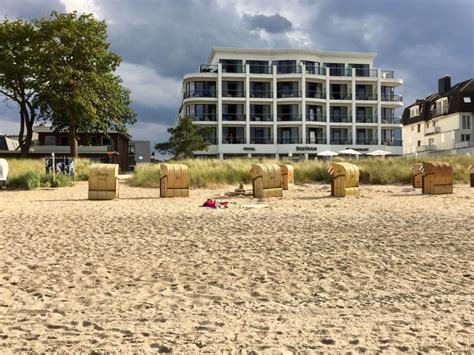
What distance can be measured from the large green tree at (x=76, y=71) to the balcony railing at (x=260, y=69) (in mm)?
27498

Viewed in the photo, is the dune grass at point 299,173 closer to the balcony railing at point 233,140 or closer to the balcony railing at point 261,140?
the balcony railing at point 233,140

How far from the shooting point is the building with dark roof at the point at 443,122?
2586 inches

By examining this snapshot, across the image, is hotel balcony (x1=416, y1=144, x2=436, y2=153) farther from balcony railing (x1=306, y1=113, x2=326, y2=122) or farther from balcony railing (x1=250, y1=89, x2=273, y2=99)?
balcony railing (x1=250, y1=89, x2=273, y2=99)

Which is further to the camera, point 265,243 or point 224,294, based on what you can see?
point 265,243

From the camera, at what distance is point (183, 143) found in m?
52.3

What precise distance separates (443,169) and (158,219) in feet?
42.8

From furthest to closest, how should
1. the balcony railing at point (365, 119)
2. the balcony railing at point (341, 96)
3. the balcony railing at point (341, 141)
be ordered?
the balcony railing at point (365, 119) → the balcony railing at point (341, 96) → the balcony railing at point (341, 141)

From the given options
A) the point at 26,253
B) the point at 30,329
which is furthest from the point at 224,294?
the point at 26,253

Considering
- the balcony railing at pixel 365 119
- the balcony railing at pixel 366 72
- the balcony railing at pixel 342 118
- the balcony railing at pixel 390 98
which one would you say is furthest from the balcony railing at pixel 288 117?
the balcony railing at pixel 390 98

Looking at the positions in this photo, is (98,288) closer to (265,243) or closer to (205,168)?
(265,243)

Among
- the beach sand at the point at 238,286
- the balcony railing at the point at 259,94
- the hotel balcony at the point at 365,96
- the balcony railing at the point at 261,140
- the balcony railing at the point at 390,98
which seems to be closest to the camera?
the beach sand at the point at 238,286

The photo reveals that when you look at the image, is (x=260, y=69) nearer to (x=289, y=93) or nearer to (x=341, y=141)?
(x=289, y=93)

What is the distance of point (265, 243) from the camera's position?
27.1ft

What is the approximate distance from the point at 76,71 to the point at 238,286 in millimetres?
37666
